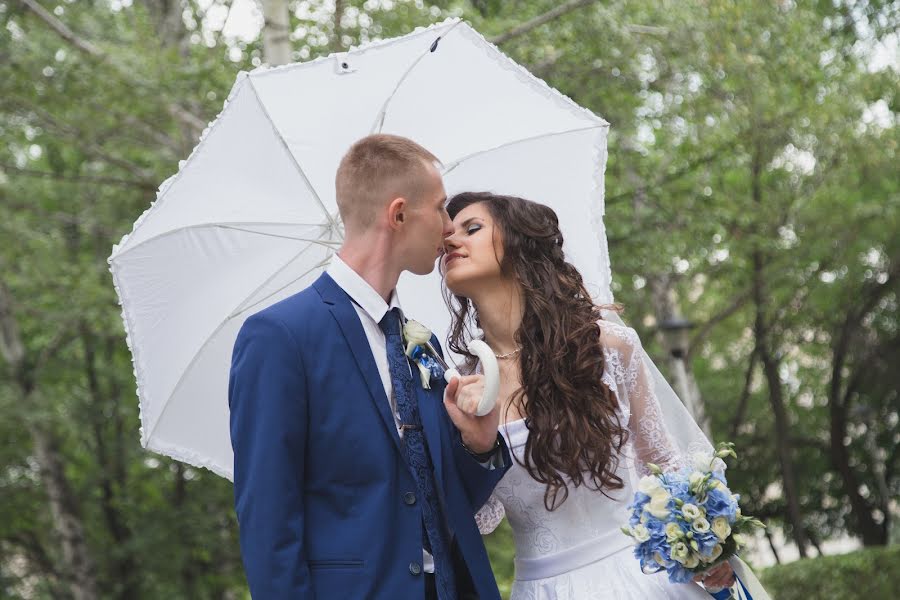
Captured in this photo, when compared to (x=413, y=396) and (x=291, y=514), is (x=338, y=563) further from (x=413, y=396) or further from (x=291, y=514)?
(x=413, y=396)

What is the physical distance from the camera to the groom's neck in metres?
3.25

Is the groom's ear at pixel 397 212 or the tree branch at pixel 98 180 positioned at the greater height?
the tree branch at pixel 98 180

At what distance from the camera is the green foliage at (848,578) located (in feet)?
43.9

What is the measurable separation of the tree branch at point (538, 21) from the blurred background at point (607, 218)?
1.2 inches

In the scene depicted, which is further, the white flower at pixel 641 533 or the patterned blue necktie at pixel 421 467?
the white flower at pixel 641 533

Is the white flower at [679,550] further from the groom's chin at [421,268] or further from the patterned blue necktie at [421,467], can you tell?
the groom's chin at [421,268]

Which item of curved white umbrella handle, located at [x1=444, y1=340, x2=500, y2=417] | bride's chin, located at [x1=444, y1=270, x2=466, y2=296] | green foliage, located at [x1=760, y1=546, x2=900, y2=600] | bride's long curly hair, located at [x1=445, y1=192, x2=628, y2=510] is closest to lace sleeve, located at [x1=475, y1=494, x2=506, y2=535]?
bride's long curly hair, located at [x1=445, y1=192, x2=628, y2=510]

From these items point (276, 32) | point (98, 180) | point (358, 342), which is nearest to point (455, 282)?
point (358, 342)

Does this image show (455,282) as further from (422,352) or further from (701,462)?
(701,462)

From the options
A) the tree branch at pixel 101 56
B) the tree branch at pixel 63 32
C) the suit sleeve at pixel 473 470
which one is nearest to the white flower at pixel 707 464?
the suit sleeve at pixel 473 470

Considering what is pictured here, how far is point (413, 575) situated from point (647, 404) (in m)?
1.57

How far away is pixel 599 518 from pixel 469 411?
122 cm

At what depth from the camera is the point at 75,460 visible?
673 inches

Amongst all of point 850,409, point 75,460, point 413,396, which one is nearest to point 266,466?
point 413,396
